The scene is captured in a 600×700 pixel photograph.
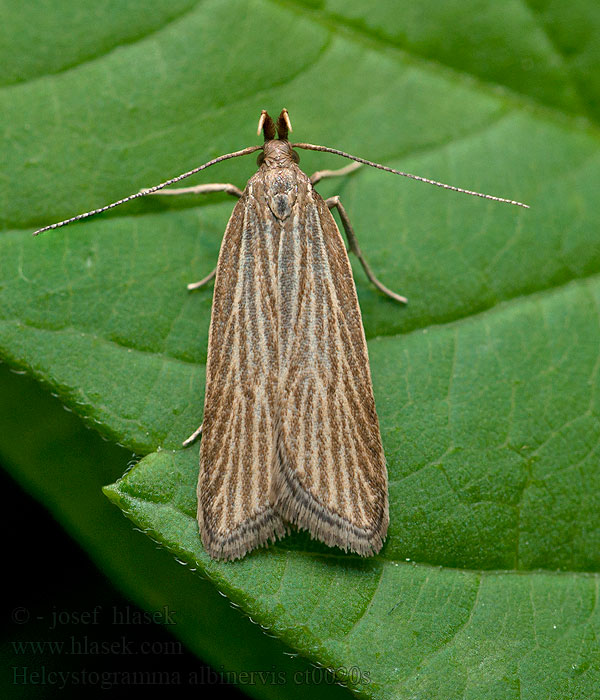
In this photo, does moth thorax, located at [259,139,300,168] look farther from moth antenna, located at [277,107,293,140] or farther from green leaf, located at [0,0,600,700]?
green leaf, located at [0,0,600,700]

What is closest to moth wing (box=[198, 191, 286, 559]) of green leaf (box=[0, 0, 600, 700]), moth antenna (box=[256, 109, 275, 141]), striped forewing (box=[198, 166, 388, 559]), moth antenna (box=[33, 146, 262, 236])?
striped forewing (box=[198, 166, 388, 559])

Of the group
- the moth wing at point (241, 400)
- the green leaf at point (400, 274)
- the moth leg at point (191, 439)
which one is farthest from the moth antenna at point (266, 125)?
the moth leg at point (191, 439)

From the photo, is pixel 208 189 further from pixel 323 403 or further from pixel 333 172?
pixel 323 403

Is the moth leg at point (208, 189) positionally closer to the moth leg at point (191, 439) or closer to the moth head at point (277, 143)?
the moth head at point (277, 143)

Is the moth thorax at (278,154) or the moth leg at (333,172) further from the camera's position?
the moth leg at (333,172)

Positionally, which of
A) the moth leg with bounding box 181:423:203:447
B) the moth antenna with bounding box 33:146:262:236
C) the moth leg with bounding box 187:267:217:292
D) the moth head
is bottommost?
the moth leg with bounding box 181:423:203:447

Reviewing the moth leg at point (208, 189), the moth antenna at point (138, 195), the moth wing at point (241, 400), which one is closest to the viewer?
the moth wing at point (241, 400)

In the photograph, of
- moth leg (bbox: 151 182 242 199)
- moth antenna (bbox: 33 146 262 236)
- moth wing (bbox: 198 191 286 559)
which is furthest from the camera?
moth leg (bbox: 151 182 242 199)

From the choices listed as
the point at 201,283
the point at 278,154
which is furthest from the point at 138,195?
the point at 278,154
